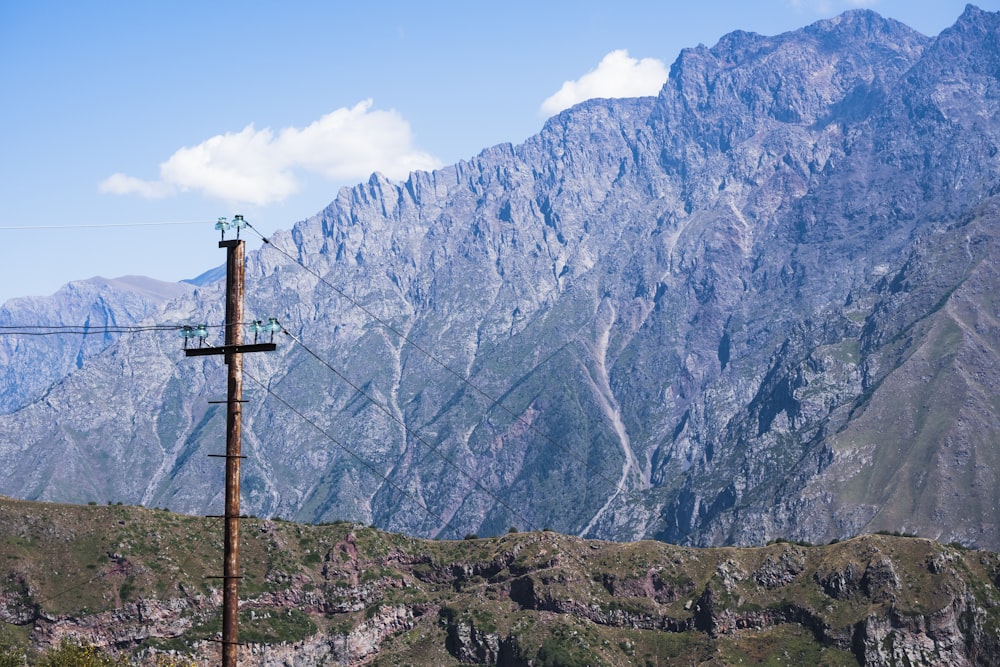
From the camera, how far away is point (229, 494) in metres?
61.8

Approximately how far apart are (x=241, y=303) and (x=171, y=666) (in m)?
44.0

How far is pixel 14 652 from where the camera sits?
136 meters

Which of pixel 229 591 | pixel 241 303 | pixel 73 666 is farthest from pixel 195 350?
pixel 73 666

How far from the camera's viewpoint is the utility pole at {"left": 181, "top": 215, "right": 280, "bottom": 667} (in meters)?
60.6

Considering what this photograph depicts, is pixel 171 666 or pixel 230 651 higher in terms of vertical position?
pixel 230 651

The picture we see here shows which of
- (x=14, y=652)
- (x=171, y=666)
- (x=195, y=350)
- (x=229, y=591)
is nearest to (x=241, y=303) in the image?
(x=195, y=350)

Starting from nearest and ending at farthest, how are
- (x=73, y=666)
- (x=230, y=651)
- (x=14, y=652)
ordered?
(x=230, y=651), (x=73, y=666), (x=14, y=652)

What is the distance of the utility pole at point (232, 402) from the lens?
199ft

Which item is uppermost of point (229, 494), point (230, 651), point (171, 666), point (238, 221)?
point (238, 221)

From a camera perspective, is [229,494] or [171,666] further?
[171,666]

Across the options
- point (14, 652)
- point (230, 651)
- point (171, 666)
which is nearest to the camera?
point (230, 651)

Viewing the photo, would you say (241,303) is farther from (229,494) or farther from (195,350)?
(229,494)

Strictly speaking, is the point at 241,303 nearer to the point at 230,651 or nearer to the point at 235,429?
the point at 235,429

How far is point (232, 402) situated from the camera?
61.2 meters
